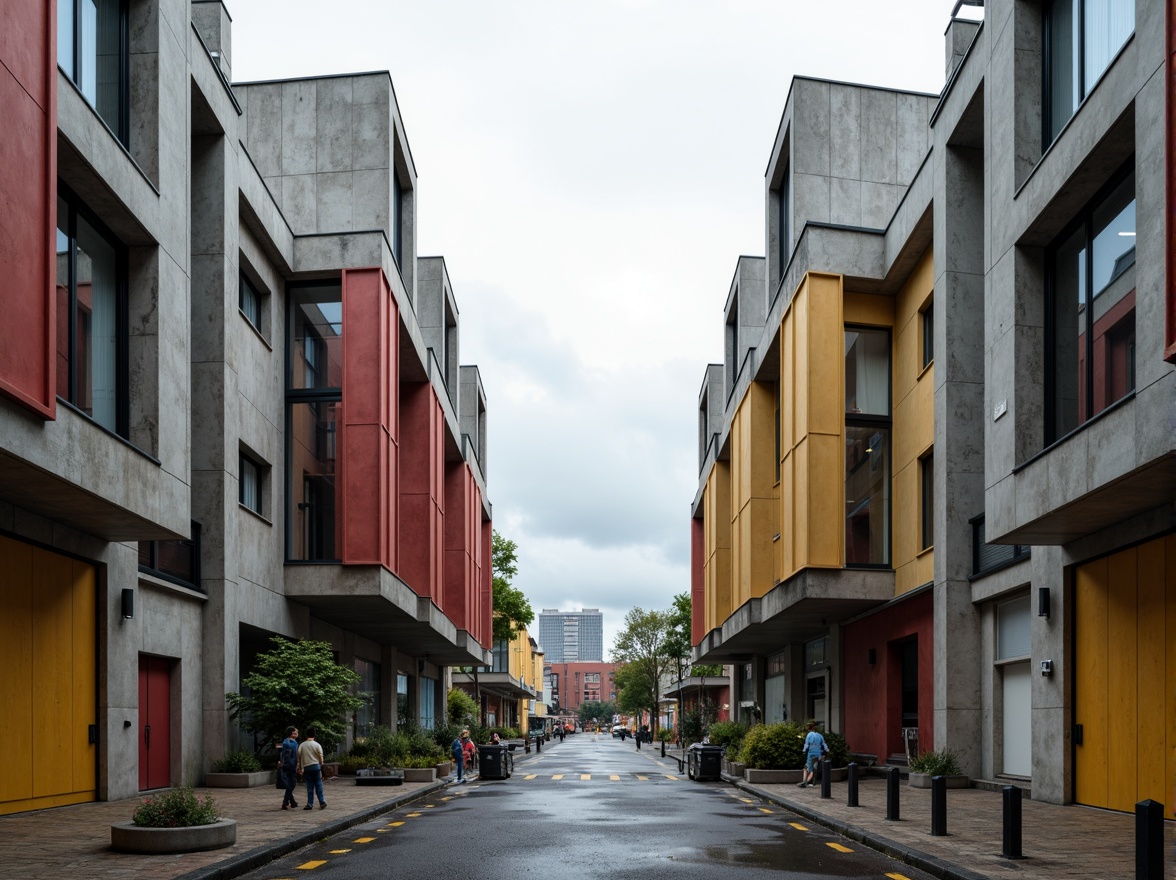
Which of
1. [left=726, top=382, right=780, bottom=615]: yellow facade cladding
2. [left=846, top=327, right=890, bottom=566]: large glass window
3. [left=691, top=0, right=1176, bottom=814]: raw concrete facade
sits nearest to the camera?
[left=691, top=0, right=1176, bottom=814]: raw concrete facade

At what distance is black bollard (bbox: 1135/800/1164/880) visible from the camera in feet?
32.9

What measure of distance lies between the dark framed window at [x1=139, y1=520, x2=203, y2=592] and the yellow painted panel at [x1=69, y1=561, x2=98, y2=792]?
7.62ft

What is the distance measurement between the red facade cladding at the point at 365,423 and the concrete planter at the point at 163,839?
58.4ft

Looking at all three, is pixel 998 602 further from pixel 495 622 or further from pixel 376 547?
pixel 495 622

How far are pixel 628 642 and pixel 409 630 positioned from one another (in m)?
72.7

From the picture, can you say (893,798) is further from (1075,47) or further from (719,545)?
(719,545)

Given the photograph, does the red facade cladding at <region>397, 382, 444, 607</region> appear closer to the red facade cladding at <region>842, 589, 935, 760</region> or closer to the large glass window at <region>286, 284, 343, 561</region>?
the large glass window at <region>286, 284, 343, 561</region>

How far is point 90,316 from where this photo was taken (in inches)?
778

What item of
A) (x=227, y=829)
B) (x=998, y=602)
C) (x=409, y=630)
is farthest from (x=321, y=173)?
(x=227, y=829)

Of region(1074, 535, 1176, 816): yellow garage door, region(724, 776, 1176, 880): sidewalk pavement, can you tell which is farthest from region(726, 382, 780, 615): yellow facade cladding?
region(1074, 535, 1176, 816): yellow garage door

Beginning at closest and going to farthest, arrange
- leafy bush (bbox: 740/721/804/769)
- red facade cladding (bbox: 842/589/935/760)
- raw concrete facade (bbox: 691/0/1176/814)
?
1. raw concrete facade (bbox: 691/0/1176/814)
2. red facade cladding (bbox: 842/589/935/760)
3. leafy bush (bbox: 740/721/804/769)

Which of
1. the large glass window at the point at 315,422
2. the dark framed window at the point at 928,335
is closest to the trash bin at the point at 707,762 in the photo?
the large glass window at the point at 315,422

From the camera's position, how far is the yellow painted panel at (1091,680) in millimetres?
19391

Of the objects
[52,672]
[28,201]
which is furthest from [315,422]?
[28,201]
